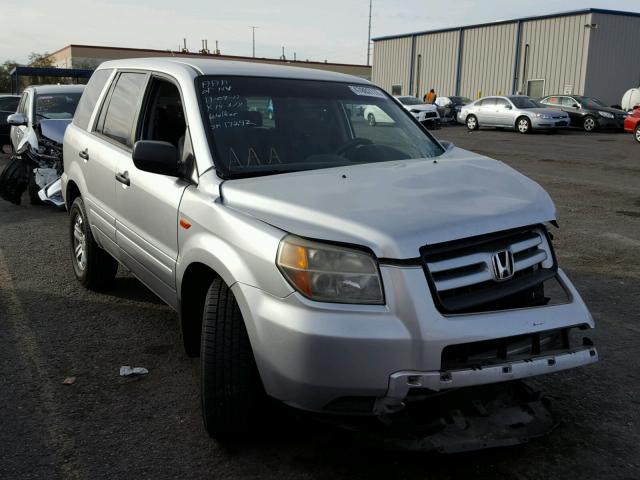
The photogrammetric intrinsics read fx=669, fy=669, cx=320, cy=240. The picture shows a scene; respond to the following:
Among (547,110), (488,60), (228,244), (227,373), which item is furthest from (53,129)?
(488,60)

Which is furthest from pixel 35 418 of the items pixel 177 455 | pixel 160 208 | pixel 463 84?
pixel 463 84

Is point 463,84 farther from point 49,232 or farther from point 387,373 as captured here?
point 387,373

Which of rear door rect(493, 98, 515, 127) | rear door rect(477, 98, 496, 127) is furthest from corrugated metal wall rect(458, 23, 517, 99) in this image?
rear door rect(493, 98, 515, 127)

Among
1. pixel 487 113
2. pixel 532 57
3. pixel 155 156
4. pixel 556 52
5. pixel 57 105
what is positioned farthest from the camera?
pixel 532 57

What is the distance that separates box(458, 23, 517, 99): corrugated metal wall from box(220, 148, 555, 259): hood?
1565 inches

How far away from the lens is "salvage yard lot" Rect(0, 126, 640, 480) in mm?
3051

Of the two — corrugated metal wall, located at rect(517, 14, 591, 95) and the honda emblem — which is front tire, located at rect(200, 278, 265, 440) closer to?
the honda emblem

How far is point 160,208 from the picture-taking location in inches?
150

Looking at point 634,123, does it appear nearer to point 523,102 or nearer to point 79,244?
point 523,102

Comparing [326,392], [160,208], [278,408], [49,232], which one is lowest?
[49,232]

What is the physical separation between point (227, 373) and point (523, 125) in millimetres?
25952

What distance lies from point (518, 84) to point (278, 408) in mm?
40450

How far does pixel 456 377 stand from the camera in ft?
8.60

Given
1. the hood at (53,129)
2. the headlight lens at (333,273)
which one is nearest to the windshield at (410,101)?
the hood at (53,129)
